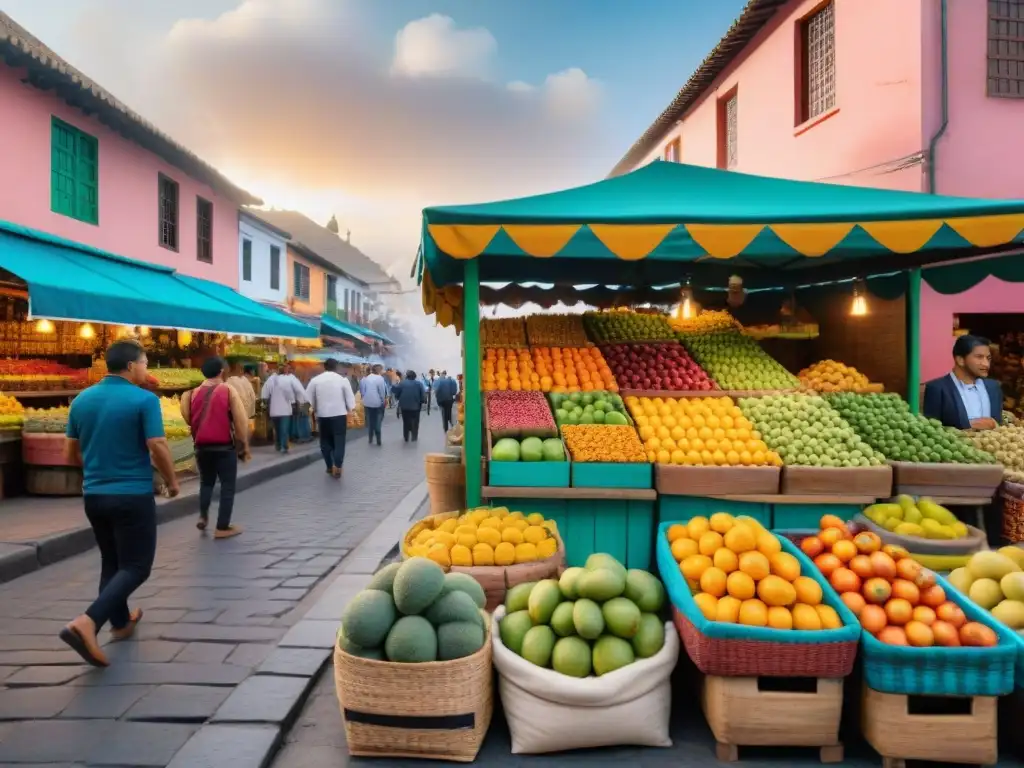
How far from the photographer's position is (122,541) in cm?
438

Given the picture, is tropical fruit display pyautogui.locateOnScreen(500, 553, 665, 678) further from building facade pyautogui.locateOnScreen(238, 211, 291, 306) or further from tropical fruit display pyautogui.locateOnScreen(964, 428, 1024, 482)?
building facade pyautogui.locateOnScreen(238, 211, 291, 306)

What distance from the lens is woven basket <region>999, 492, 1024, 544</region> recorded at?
203 inches

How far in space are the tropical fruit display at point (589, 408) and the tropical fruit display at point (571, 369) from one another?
161mm

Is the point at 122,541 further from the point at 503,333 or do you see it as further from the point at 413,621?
the point at 503,333

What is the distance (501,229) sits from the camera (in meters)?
4.99

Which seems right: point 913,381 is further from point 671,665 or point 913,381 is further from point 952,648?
point 671,665

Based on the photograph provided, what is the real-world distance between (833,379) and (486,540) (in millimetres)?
4444

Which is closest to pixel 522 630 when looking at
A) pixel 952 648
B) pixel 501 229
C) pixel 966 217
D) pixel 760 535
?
pixel 760 535

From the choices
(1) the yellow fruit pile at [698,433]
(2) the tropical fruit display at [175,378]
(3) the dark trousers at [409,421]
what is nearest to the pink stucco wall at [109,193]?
(2) the tropical fruit display at [175,378]

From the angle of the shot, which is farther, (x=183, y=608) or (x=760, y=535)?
(x=183, y=608)

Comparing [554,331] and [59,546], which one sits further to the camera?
[554,331]

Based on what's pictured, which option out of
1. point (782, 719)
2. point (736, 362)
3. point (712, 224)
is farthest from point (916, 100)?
point (782, 719)

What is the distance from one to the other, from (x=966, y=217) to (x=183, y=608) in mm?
6710

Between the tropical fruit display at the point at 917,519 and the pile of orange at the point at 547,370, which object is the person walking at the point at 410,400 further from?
the tropical fruit display at the point at 917,519
